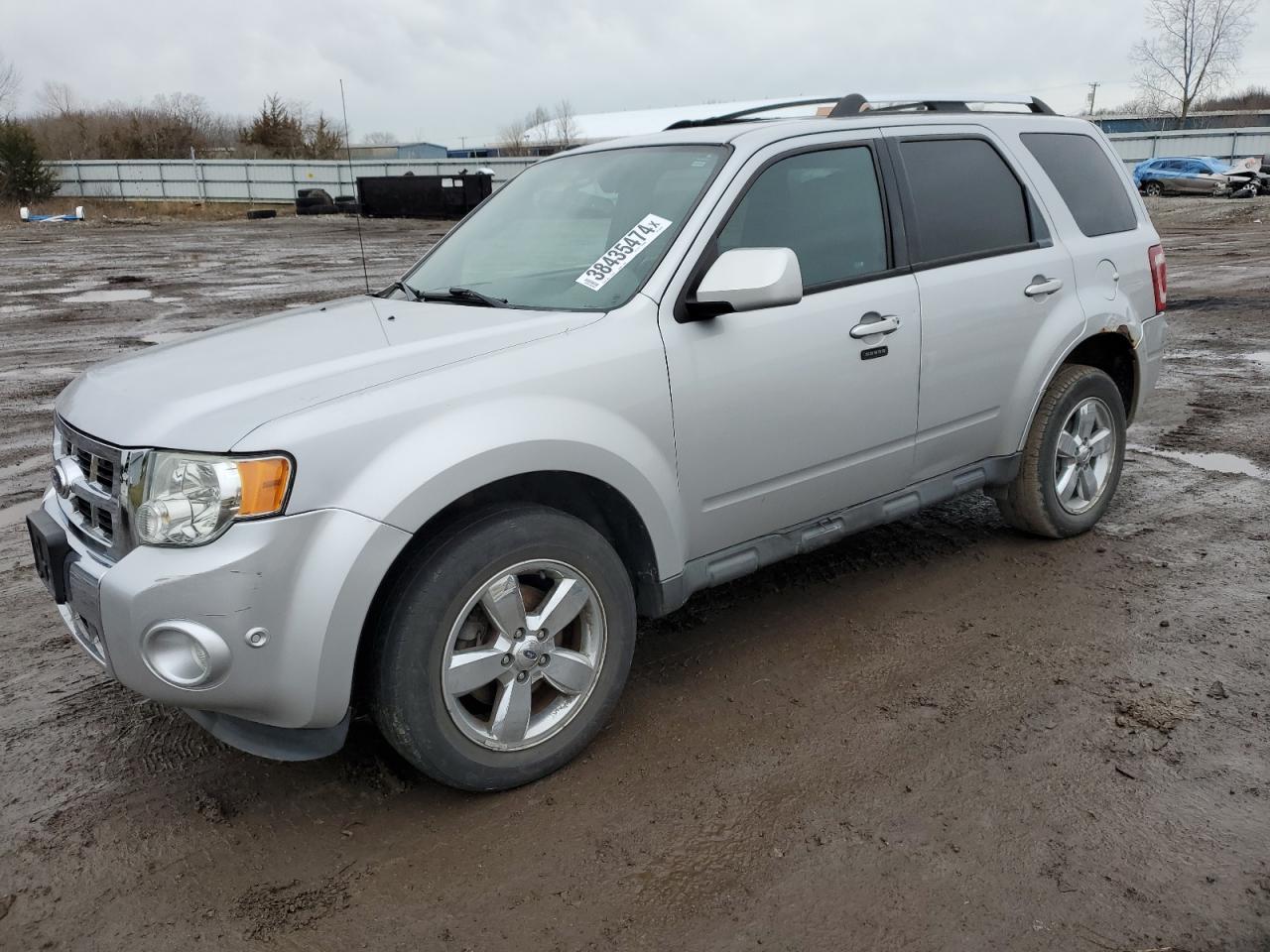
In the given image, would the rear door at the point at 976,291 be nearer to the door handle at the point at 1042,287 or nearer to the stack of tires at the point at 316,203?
the door handle at the point at 1042,287

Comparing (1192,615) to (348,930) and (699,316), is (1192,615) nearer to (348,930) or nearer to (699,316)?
(699,316)

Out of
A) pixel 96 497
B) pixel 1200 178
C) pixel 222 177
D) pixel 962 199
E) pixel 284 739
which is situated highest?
pixel 222 177

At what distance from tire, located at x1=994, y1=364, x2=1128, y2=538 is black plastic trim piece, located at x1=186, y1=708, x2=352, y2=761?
327cm

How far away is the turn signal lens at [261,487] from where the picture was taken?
2.62 m

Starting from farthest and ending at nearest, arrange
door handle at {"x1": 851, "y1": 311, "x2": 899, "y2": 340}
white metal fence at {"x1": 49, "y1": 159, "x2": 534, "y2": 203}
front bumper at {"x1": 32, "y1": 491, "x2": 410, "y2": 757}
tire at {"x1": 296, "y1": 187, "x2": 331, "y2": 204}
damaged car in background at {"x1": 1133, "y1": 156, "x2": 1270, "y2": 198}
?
1. white metal fence at {"x1": 49, "y1": 159, "x2": 534, "y2": 203}
2. tire at {"x1": 296, "y1": 187, "x2": 331, "y2": 204}
3. damaged car in background at {"x1": 1133, "y1": 156, "x2": 1270, "y2": 198}
4. door handle at {"x1": 851, "y1": 311, "x2": 899, "y2": 340}
5. front bumper at {"x1": 32, "y1": 491, "x2": 410, "y2": 757}

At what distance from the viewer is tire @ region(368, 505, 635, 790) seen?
2848mm

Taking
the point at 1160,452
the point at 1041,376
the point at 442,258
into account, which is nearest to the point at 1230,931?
the point at 1041,376

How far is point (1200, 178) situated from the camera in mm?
31469

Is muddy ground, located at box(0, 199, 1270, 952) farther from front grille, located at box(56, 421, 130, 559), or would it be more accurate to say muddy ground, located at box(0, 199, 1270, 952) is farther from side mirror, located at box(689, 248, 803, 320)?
side mirror, located at box(689, 248, 803, 320)

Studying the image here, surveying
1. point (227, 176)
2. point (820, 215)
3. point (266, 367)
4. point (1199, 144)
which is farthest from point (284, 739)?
point (227, 176)

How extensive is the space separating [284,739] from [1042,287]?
11.4 feet

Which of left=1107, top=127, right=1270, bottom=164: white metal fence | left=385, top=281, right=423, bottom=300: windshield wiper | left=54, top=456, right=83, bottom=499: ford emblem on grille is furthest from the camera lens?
left=1107, top=127, right=1270, bottom=164: white metal fence

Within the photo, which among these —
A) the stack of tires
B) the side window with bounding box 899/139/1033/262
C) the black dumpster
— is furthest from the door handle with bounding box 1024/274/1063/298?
the stack of tires

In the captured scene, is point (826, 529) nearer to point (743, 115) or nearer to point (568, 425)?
point (568, 425)
